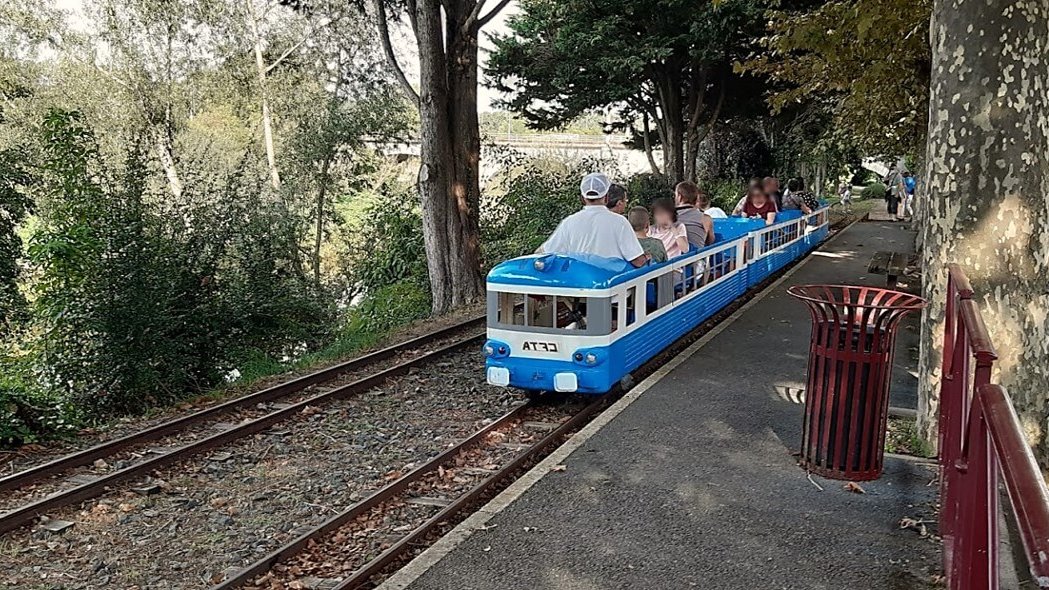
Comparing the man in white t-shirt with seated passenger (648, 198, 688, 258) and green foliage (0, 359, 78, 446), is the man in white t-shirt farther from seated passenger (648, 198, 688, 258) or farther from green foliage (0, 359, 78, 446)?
green foliage (0, 359, 78, 446)

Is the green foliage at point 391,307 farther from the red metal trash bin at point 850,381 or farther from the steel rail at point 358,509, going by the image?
the red metal trash bin at point 850,381

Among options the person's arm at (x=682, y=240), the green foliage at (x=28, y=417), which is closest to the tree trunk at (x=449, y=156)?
the person's arm at (x=682, y=240)

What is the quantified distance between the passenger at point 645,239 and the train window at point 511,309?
1635 millimetres

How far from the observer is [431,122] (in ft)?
46.3

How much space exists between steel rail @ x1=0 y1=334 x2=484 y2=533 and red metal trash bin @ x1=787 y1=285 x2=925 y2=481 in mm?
5068

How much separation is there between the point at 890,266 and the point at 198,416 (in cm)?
1028

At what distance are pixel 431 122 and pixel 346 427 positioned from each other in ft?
24.0

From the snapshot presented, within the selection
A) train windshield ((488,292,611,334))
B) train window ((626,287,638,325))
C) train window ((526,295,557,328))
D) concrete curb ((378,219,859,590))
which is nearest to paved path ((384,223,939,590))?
concrete curb ((378,219,859,590))

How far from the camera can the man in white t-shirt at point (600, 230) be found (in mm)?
8031

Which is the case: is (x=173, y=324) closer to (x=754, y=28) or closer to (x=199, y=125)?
(x=754, y=28)

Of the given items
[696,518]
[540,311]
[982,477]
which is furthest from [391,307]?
[982,477]

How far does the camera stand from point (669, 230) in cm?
996

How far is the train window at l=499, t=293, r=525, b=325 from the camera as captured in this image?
26.2 ft

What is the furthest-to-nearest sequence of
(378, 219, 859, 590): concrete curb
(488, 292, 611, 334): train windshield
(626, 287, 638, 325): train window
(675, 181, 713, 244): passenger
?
(675, 181, 713, 244): passenger < (626, 287, 638, 325): train window < (488, 292, 611, 334): train windshield < (378, 219, 859, 590): concrete curb
